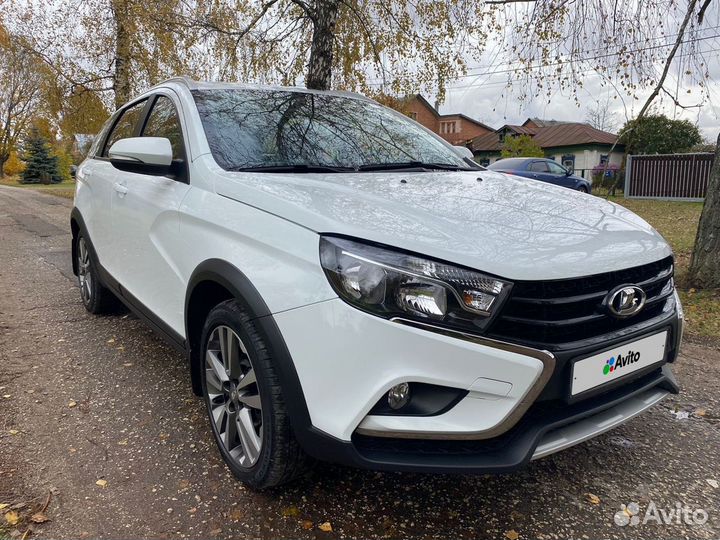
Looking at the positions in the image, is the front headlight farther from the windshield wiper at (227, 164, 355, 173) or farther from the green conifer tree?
the green conifer tree

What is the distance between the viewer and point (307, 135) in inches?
115

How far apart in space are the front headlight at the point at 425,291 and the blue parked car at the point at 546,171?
15.0 metres

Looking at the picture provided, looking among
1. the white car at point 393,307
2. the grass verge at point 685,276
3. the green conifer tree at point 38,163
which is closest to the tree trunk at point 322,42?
the white car at point 393,307

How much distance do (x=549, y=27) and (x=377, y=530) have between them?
5.42 meters

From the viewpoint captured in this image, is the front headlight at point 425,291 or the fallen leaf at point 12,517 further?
the fallen leaf at point 12,517

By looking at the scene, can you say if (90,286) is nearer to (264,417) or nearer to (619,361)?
(264,417)

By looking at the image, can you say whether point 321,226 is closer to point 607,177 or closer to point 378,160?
point 378,160

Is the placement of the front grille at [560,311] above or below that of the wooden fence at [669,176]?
below

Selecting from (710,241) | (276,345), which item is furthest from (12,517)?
(710,241)

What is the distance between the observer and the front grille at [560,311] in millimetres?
1742

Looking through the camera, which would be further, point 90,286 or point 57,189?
point 57,189

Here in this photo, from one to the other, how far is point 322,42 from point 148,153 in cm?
512

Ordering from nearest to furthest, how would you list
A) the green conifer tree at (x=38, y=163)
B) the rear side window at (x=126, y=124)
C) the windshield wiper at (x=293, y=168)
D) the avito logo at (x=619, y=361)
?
1. the avito logo at (x=619, y=361)
2. the windshield wiper at (x=293, y=168)
3. the rear side window at (x=126, y=124)
4. the green conifer tree at (x=38, y=163)

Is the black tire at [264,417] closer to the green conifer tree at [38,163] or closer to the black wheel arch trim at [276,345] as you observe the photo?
the black wheel arch trim at [276,345]
